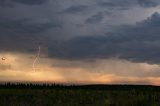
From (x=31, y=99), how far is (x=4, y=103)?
215 inches

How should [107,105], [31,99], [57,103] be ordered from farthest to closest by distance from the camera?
1. [31,99]
2. [57,103]
3. [107,105]

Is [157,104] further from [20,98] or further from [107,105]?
[20,98]

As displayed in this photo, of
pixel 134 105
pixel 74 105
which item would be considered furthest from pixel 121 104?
pixel 74 105

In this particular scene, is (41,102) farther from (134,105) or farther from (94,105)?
(134,105)

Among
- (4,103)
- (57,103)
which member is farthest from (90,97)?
(4,103)

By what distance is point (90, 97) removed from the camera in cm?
5766

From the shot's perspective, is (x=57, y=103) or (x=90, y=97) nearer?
(x=57, y=103)

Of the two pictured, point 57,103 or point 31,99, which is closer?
point 57,103

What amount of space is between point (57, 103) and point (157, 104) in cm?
1134

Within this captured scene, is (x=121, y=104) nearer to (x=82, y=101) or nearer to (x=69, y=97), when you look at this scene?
(x=82, y=101)

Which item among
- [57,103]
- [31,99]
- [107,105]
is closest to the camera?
[107,105]

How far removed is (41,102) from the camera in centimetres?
5200

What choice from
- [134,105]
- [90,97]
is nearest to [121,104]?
[134,105]

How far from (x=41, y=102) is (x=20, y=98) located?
19.5ft
